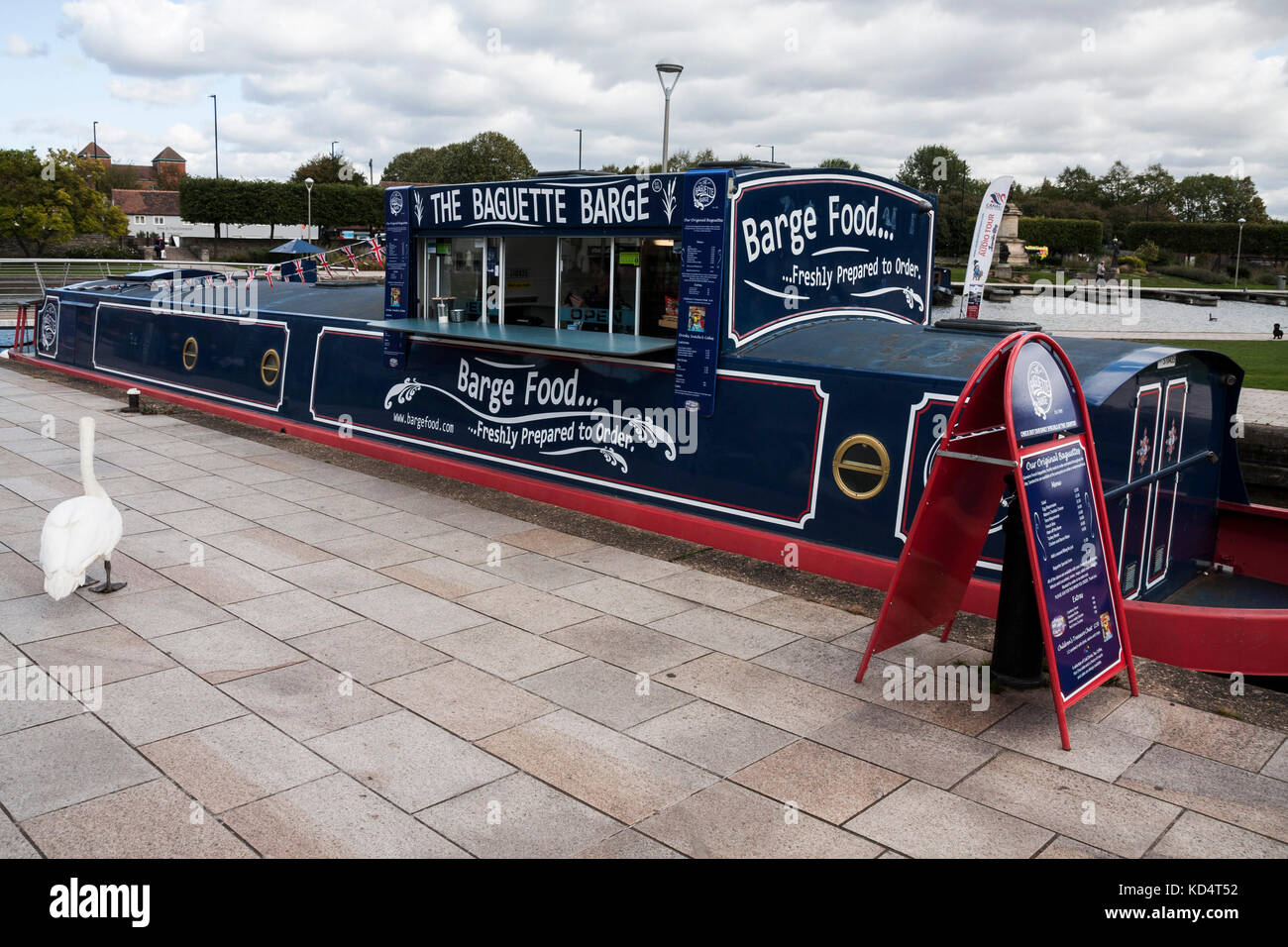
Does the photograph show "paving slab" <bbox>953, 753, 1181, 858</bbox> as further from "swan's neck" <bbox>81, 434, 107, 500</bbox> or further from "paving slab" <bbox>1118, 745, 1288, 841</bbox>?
"swan's neck" <bbox>81, 434, 107, 500</bbox>

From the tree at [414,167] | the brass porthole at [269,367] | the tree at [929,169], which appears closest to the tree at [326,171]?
the tree at [414,167]

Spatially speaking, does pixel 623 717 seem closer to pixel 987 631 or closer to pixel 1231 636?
pixel 987 631

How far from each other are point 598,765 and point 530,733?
0.53 meters

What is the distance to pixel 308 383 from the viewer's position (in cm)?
1416

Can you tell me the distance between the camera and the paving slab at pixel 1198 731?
5684 mm

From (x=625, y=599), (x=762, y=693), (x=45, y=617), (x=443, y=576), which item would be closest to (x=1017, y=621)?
(x=762, y=693)

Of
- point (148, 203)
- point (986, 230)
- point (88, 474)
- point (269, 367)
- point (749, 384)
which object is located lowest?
point (88, 474)

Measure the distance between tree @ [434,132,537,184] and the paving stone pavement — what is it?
83.0 m

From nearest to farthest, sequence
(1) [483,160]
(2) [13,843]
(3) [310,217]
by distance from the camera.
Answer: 1. (2) [13,843]
2. (3) [310,217]
3. (1) [483,160]

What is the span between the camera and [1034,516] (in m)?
5.66

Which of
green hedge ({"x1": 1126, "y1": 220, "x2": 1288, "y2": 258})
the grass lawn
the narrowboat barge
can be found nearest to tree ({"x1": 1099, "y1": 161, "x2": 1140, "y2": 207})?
green hedge ({"x1": 1126, "y1": 220, "x2": 1288, "y2": 258})

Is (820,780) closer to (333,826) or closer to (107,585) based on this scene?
(333,826)

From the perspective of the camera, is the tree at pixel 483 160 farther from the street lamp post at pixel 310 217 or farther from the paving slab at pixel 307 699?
the paving slab at pixel 307 699
